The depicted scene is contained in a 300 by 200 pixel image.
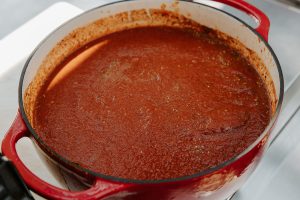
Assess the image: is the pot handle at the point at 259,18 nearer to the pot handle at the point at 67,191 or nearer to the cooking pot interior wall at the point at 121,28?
the cooking pot interior wall at the point at 121,28

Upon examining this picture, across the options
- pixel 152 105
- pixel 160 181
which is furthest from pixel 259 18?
pixel 160 181

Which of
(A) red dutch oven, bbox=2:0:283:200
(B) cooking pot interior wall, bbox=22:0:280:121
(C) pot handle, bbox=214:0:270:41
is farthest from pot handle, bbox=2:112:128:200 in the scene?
(C) pot handle, bbox=214:0:270:41

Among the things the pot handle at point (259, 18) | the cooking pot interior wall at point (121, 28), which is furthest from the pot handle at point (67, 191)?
the pot handle at point (259, 18)

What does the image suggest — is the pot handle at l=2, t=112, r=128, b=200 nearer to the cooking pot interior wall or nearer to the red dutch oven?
the red dutch oven

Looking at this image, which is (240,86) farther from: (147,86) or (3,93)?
(3,93)

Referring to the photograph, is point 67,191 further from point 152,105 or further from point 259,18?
point 259,18

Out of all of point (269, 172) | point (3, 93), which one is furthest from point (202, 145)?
point (3, 93)
